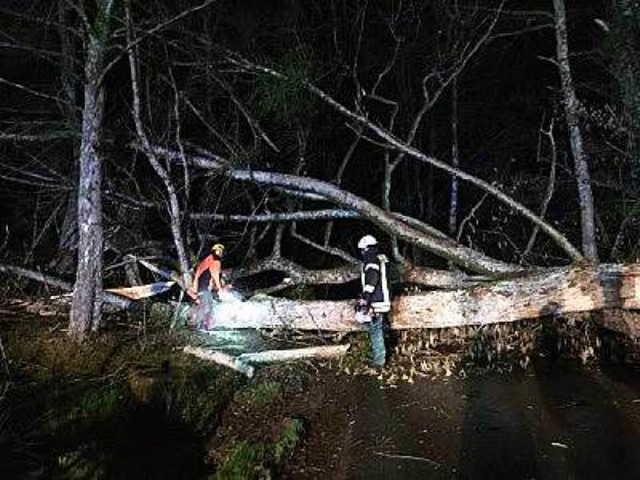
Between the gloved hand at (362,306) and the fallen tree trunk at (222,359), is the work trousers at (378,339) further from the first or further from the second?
the fallen tree trunk at (222,359)

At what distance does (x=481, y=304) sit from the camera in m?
7.91

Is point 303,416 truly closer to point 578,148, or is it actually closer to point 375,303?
point 375,303

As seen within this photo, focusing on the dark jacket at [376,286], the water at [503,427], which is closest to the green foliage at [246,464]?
the water at [503,427]

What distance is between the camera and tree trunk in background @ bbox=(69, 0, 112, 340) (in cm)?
769

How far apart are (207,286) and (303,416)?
10.7 feet

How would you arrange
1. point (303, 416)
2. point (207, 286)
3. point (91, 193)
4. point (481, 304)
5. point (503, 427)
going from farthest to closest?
1. point (207, 286)
2. point (481, 304)
3. point (91, 193)
4. point (303, 416)
5. point (503, 427)

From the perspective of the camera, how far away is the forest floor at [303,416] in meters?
5.37

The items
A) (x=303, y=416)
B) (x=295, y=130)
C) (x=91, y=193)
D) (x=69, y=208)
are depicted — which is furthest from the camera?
(x=69, y=208)

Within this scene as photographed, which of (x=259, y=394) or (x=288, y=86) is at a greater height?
(x=288, y=86)

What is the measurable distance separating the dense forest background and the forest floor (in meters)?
1.38

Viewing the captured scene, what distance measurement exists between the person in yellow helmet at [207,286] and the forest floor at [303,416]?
37.8 inches

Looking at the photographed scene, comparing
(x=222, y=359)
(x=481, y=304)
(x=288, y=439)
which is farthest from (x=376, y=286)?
(x=288, y=439)

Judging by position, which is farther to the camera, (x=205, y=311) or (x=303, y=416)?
(x=205, y=311)

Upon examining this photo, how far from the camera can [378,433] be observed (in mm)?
6023
